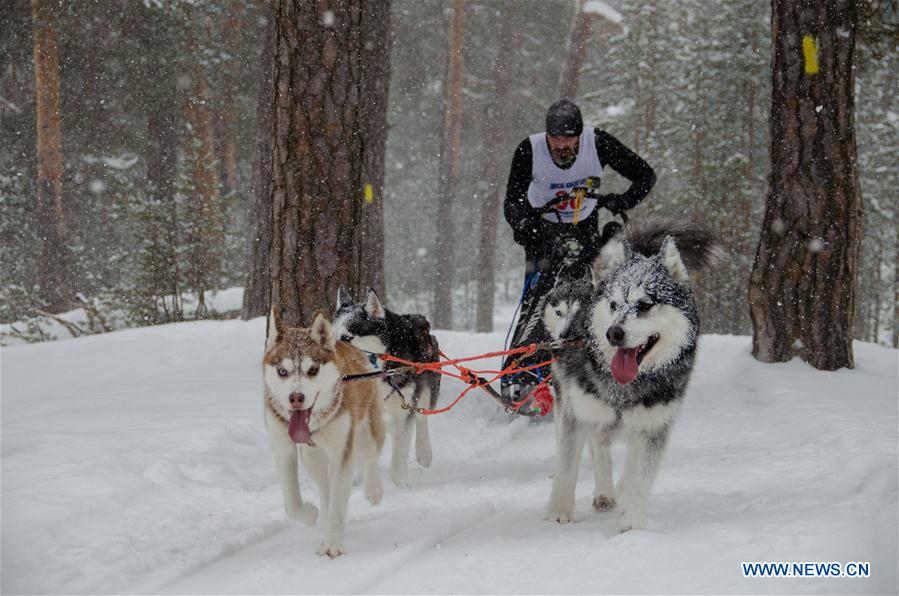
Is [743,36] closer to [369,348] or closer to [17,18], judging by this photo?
[369,348]

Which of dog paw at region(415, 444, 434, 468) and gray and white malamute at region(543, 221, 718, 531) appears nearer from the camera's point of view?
gray and white malamute at region(543, 221, 718, 531)

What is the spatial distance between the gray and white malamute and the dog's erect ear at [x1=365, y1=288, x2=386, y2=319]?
60.0 inches

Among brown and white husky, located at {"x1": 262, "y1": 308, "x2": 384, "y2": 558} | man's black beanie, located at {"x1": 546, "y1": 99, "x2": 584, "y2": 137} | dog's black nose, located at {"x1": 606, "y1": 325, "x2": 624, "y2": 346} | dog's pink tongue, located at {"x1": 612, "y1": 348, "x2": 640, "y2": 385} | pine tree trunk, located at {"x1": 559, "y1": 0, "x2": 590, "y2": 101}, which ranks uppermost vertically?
pine tree trunk, located at {"x1": 559, "y1": 0, "x2": 590, "y2": 101}

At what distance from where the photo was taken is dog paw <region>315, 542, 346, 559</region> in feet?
11.0

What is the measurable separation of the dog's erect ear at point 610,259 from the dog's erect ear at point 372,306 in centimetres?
169

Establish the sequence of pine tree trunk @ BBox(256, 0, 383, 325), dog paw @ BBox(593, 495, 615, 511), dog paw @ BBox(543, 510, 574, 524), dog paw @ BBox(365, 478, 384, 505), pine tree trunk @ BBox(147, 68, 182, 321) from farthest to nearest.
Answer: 1. pine tree trunk @ BBox(147, 68, 182, 321)
2. pine tree trunk @ BBox(256, 0, 383, 325)
3. dog paw @ BBox(365, 478, 384, 505)
4. dog paw @ BBox(593, 495, 615, 511)
5. dog paw @ BBox(543, 510, 574, 524)

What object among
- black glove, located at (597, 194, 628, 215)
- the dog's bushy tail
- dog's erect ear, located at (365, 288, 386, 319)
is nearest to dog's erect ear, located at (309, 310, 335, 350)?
dog's erect ear, located at (365, 288, 386, 319)

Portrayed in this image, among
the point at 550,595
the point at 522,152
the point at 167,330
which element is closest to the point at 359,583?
the point at 550,595

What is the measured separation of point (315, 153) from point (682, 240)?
9.37 ft

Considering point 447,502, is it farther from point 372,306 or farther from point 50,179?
point 50,179

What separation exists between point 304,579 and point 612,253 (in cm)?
214

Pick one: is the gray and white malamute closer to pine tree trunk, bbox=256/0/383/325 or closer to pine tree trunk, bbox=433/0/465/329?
pine tree trunk, bbox=256/0/383/325

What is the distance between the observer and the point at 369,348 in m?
4.96

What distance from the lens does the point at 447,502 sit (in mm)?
4273
